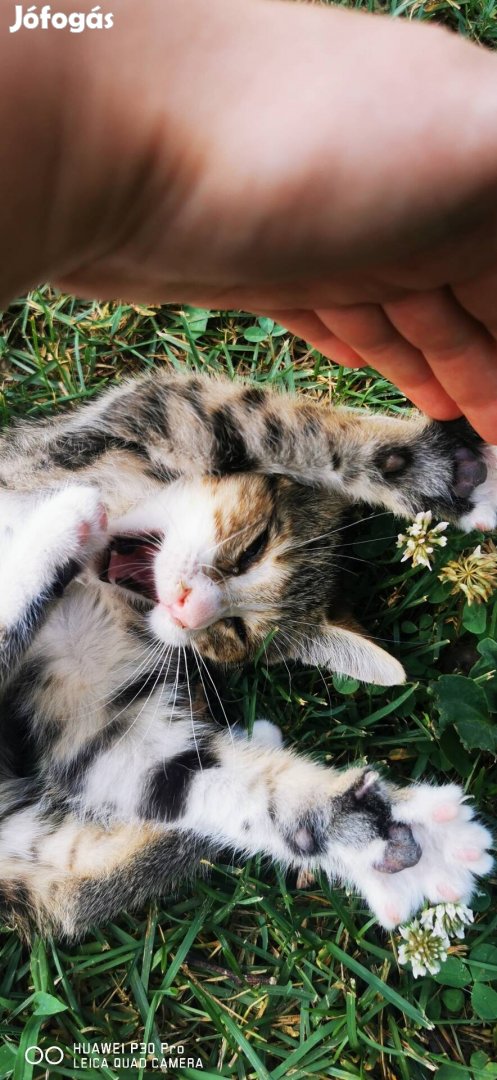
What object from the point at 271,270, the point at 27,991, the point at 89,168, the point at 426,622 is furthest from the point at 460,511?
the point at 27,991

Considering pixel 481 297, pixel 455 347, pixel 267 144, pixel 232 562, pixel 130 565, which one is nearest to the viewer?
pixel 267 144

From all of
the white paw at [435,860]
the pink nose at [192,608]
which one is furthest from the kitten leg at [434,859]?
the pink nose at [192,608]

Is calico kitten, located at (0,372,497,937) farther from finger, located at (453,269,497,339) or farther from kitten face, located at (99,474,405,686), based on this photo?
finger, located at (453,269,497,339)

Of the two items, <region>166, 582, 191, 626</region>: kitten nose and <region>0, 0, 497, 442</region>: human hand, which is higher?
<region>0, 0, 497, 442</region>: human hand

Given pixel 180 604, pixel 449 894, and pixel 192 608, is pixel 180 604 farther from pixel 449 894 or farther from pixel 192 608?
pixel 449 894

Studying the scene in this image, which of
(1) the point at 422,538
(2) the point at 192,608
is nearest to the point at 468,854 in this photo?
(1) the point at 422,538

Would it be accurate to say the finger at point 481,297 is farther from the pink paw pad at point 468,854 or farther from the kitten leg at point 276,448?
the pink paw pad at point 468,854

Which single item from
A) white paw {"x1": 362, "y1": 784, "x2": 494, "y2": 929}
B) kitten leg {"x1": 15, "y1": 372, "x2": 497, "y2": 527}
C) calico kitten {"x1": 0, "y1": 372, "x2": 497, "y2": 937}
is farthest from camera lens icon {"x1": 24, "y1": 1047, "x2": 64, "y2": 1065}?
kitten leg {"x1": 15, "y1": 372, "x2": 497, "y2": 527}
